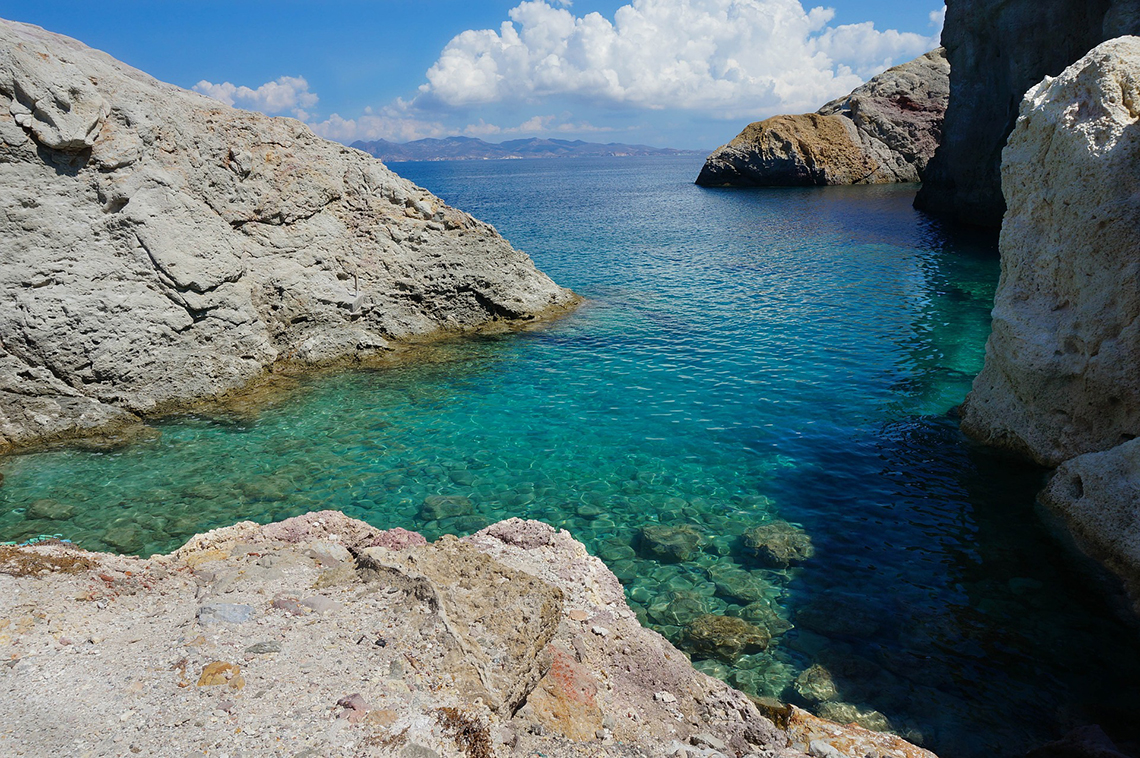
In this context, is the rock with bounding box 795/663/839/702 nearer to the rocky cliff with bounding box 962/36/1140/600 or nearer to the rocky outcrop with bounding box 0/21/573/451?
the rocky cliff with bounding box 962/36/1140/600

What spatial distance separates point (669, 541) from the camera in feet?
35.0

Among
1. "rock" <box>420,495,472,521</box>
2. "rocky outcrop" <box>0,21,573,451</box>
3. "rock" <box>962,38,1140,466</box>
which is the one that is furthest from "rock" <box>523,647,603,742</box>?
"rocky outcrop" <box>0,21,573,451</box>

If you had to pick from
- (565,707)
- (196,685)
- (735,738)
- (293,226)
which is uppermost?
(293,226)

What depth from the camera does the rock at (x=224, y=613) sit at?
5926 mm

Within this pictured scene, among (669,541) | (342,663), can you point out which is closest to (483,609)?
(342,663)

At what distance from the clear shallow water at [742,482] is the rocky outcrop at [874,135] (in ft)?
185

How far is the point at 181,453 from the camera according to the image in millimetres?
13734

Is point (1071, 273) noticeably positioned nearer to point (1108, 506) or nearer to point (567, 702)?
point (1108, 506)

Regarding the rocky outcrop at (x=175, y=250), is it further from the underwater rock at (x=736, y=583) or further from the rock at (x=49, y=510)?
the underwater rock at (x=736, y=583)

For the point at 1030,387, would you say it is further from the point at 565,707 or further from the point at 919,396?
the point at 565,707

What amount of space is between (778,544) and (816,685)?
2.86 metres

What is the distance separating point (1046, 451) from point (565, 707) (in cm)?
1082

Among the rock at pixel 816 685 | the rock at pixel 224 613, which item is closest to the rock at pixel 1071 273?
the rock at pixel 816 685

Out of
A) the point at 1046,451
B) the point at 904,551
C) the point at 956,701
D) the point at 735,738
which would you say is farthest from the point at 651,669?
the point at 1046,451
